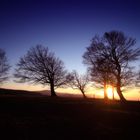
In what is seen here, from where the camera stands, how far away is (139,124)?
13.6 metres

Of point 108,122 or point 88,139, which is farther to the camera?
point 108,122

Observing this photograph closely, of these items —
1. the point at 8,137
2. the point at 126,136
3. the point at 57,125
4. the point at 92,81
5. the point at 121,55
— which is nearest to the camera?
the point at 8,137

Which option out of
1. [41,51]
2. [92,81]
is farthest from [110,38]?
[41,51]

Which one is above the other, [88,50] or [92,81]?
[88,50]

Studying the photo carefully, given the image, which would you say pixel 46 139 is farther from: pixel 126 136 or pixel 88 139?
pixel 126 136

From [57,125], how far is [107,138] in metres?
3.25

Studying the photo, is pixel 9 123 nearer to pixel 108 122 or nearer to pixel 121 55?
pixel 108 122

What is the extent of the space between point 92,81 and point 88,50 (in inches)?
413

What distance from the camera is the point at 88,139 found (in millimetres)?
9586

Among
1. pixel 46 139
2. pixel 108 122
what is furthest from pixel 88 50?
pixel 46 139

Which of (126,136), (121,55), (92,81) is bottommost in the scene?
(126,136)

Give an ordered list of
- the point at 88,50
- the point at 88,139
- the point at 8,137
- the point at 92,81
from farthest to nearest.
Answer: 1. the point at 92,81
2. the point at 88,50
3. the point at 88,139
4. the point at 8,137

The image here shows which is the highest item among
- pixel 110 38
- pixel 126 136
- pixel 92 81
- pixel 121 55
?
pixel 110 38

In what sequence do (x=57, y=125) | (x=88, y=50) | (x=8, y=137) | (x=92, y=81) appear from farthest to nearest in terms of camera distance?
(x=92, y=81)
(x=88, y=50)
(x=57, y=125)
(x=8, y=137)
